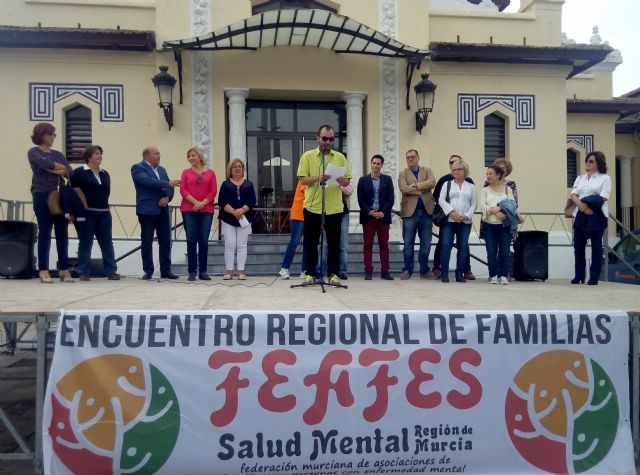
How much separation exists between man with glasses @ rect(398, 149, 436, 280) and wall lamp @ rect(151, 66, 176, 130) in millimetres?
5340

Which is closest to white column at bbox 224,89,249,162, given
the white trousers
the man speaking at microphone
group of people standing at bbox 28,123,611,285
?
group of people standing at bbox 28,123,611,285

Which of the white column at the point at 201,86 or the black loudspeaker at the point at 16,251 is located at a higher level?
the white column at the point at 201,86

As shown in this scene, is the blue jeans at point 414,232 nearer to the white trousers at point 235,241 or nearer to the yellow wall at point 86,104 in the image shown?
the white trousers at point 235,241

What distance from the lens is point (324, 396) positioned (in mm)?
3408

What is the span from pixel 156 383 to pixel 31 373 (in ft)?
13.8

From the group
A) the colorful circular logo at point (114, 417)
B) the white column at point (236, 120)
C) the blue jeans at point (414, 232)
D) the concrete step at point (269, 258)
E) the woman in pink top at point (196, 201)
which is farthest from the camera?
the white column at point (236, 120)

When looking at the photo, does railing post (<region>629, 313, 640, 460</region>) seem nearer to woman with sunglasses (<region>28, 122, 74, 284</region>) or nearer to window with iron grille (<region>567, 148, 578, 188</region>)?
woman with sunglasses (<region>28, 122, 74, 284</region>)

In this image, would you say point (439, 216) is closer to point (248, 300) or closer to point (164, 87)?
point (248, 300)

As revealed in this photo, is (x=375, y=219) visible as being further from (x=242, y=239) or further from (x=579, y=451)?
(x=579, y=451)

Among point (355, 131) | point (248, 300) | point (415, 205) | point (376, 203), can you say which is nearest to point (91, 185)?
point (248, 300)

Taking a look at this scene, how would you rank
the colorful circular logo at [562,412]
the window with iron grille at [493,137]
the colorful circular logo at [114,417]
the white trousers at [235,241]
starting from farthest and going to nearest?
1. the window with iron grille at [493,137]
2. the white trousers at [235,241]
3. the colorful circular logo at [562,412]
4. the colorful circular logo at [114,417]

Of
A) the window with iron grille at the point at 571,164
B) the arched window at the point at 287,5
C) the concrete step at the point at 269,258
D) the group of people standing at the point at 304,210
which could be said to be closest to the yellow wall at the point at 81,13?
the arched window at the point at 287,5

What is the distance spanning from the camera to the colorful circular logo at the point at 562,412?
3.52 m

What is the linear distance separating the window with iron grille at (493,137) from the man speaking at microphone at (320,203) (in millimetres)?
7143
